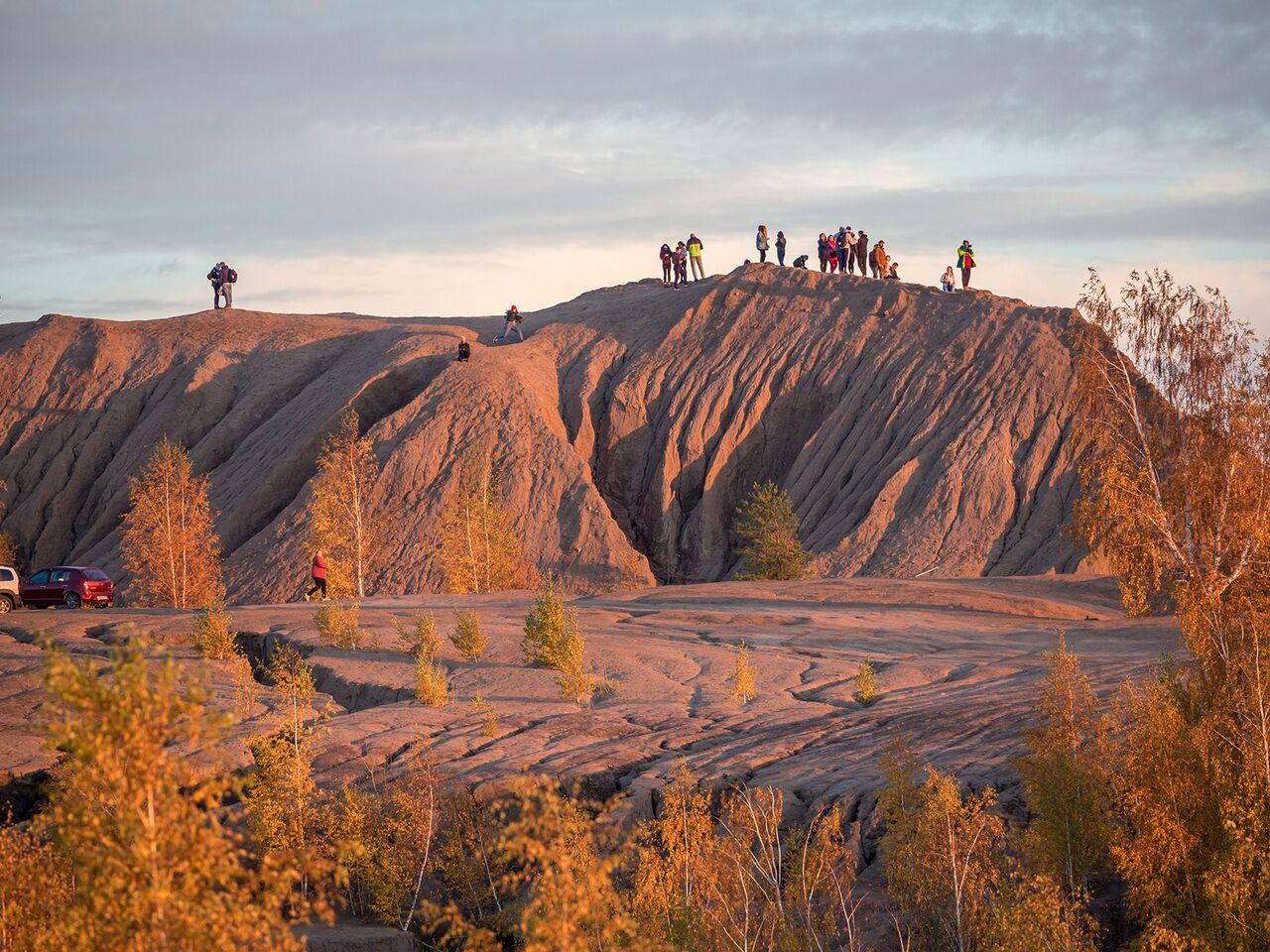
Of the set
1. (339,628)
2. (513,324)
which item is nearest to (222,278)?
(513,324)

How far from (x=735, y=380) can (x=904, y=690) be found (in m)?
37.6

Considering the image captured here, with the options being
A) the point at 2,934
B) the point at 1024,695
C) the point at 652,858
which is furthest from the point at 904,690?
the point at 2,934

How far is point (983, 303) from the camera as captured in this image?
188 ft

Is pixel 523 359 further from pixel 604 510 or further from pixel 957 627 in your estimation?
pixel 957 627

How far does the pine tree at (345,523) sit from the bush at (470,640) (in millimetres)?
14241

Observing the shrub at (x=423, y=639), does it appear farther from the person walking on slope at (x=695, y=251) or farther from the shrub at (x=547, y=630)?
the person walking on slope at (x=695, y=251)

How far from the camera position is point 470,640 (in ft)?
84.0

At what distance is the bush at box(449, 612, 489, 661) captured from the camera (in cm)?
2547

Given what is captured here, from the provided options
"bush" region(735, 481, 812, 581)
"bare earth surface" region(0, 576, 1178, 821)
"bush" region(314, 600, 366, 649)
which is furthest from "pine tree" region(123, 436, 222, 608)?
"bush" region(735, 481, 812, 581)

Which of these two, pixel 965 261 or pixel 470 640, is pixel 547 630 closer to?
pixel 470 640

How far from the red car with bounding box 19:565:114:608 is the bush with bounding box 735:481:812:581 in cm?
2165

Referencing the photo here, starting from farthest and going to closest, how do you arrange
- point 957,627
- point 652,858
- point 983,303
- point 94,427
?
point 94,427, point 983,303, point 957,627, point 652,858

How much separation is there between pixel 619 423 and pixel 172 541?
22.4 metres

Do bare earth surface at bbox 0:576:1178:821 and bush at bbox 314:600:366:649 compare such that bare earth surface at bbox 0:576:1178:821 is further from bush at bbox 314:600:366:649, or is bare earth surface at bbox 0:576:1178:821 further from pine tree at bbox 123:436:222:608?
pine tree at bbox 123:436:222:608
